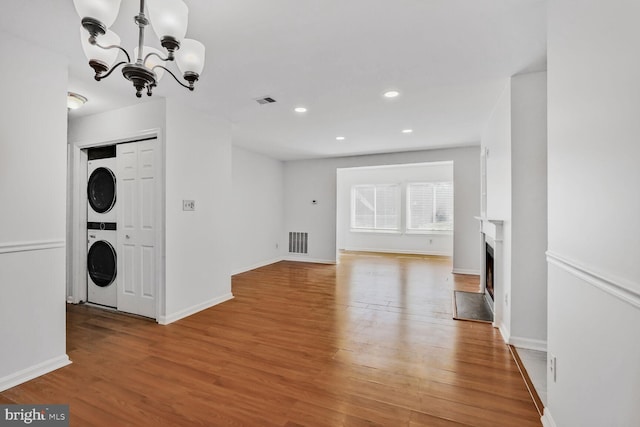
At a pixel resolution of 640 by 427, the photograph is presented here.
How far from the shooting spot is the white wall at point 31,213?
6.84 ft

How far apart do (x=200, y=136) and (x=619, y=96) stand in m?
3.70

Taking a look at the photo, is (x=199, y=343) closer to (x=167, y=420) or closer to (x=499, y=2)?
(x=167, y=420)

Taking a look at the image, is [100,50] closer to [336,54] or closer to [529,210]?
[336,54]

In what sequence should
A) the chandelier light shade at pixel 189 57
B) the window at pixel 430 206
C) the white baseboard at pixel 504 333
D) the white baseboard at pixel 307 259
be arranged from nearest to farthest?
the chandelier light shade at pixel 189 57 < the white baseboard at pixel 504 333 < the white baseboard at pixel 307 259 < the window at pixel 430 206

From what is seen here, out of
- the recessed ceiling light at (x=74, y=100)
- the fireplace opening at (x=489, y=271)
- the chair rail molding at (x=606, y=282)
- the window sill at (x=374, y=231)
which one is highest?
the recessed ceiling light at (x=74, y=100)

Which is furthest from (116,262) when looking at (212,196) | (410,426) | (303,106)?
(410,426)

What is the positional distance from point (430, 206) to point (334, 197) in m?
3.16

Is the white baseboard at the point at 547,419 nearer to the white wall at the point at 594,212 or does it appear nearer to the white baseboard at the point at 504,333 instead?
the white wall at the point at 594,212

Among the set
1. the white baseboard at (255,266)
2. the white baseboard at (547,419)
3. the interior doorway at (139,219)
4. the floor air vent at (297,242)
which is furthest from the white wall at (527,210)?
the floor air vent at (297,242)

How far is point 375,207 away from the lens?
895cm

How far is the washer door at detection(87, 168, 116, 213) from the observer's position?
12.0 feet

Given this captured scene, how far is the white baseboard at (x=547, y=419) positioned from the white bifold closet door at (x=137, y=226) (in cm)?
354

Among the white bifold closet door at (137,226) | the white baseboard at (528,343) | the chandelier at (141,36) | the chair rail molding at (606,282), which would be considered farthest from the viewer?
the white bifold closet door at (137,226)

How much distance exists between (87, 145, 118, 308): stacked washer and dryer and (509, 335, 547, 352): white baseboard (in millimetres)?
4432
